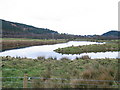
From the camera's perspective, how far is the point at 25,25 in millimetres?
174875

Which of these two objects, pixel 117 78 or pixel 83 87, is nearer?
pixel 83 87

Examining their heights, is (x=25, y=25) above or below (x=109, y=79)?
above

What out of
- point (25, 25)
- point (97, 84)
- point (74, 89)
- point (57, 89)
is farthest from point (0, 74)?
point (25, 25)

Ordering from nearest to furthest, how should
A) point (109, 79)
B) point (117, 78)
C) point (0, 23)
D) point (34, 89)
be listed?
point (34, 89) < point (109, 79) < point (117, 78) < point (0, 23)

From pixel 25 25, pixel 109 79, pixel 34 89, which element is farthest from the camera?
pixel 25 25

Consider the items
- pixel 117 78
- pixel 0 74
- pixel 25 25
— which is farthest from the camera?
pixel 25 25

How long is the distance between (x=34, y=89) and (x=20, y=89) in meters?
0.75

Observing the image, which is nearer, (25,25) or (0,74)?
Result: (0,74)

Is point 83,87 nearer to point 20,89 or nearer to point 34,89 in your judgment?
point 34,89

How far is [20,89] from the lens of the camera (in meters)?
7.11

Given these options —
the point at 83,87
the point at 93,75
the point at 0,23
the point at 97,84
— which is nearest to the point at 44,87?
the point at 83,87

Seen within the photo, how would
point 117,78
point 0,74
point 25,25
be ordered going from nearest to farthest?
point 117,78, point 0,74, point 25,25

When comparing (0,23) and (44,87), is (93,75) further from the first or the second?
(0,23)

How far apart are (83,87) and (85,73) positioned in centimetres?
178
